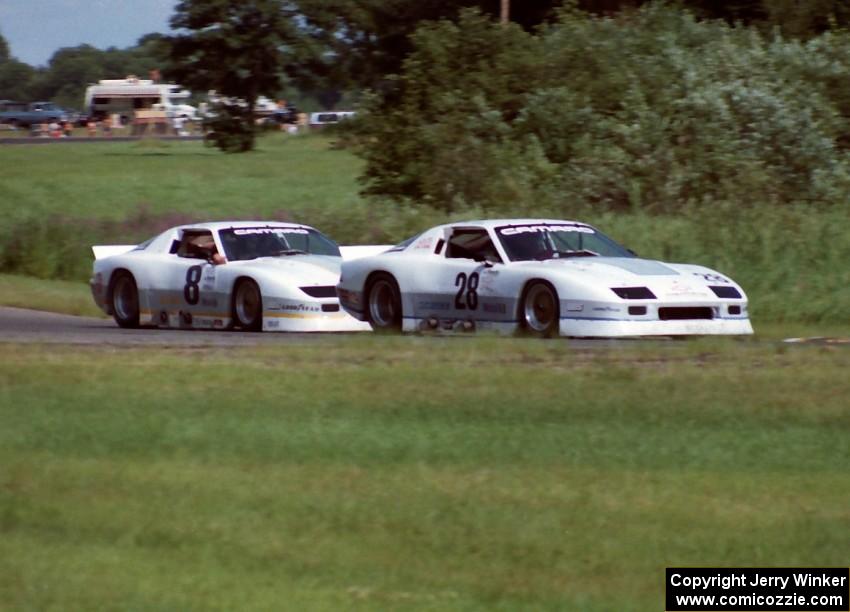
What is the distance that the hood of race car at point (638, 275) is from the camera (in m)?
14.4

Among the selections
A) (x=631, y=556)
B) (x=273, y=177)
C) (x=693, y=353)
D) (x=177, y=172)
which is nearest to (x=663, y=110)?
(x=693, y=353)

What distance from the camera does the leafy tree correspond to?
74.4 meters

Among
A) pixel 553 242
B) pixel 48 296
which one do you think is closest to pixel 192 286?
pixel 553 242

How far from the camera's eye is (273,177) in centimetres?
5459

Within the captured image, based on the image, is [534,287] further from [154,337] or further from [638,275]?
[154,337]

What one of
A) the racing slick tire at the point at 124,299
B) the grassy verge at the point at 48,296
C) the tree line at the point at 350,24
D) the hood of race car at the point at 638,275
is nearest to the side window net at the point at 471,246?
the hood of race car at the point at 638,275

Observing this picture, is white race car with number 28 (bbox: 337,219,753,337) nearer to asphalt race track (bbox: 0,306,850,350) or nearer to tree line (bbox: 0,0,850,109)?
asphalt race track (bbox: 0,306,850,350)

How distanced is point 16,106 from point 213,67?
42472mm

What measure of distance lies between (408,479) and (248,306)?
31.3 ft

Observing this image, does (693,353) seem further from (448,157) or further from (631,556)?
(448,157)

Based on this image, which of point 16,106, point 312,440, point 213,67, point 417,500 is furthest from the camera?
point 16,106
